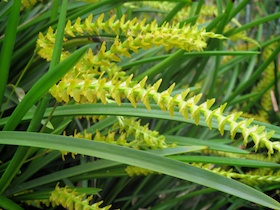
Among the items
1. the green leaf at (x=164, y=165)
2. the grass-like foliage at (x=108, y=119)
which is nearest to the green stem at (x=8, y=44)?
the grass-like foliage at (x=108, y=119)

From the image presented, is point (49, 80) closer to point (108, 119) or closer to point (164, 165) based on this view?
point (164, 165)

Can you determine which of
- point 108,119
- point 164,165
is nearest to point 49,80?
point 164,165

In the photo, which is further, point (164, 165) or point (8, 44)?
point (8, 44)

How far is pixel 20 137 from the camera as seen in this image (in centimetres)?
41

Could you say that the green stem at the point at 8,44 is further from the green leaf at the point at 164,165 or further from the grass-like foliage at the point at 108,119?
the green leaf at the point at 164,165

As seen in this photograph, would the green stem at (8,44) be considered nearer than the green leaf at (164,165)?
No

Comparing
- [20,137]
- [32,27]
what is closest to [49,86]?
[20,137]

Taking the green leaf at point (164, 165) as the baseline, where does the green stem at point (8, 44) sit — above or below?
above

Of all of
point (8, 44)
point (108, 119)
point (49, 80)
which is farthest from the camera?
point (108, 119)

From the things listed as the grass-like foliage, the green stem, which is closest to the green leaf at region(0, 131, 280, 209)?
the grass-like foliage

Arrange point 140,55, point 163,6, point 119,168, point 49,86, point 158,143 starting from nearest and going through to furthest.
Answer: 1. point 49,86
2. point 158,143
3. point 119,168
4. point 140,55
5. point 163,6

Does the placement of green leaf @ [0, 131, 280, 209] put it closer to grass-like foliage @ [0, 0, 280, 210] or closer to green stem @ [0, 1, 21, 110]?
grass-like foliage @ [0, 0, 280, 210]

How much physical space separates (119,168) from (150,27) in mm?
238

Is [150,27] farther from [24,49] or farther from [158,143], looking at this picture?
[24,49]
